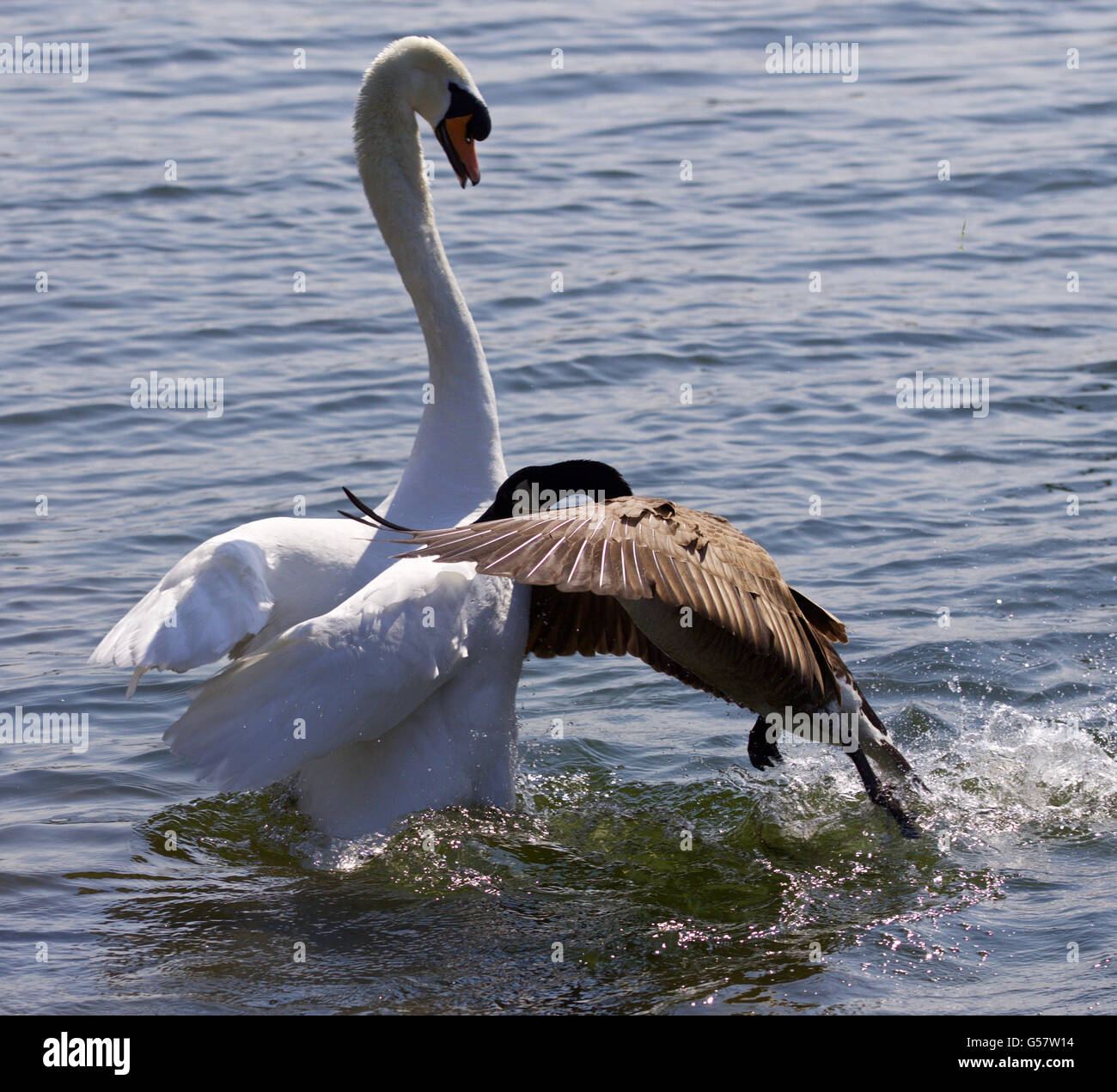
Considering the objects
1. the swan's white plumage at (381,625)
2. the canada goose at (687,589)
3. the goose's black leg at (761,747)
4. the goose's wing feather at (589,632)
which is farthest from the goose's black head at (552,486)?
the goose's black leg at (761,747)

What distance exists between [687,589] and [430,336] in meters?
1.95

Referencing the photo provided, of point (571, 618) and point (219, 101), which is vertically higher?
point (219, 101)

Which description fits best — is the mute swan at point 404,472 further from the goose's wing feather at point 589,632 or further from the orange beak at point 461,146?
the goose's wing feather at point 589,632

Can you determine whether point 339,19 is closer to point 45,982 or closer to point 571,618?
point 571,618

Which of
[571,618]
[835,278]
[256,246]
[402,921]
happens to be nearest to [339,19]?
[256,246]

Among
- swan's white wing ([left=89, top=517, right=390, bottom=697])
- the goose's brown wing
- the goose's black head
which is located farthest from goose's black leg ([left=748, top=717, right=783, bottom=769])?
swan's white wing ([left=89, top=517, right=390, bottom=697])

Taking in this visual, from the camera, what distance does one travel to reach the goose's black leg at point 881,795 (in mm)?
5555

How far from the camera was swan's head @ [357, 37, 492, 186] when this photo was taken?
619 centimetres

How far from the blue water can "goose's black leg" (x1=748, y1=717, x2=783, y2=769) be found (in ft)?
1.04

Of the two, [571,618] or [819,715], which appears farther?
[571,618]

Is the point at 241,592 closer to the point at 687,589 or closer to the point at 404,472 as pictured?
the point at 404,472

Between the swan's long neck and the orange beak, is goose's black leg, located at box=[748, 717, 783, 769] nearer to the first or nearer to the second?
the swan's long neck

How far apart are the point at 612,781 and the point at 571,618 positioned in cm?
66

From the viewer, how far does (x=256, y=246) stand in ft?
39.6
